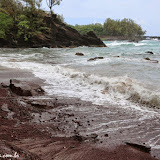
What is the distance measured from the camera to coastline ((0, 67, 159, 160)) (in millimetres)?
2471

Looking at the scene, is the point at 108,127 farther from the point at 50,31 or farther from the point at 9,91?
the point at 50,31

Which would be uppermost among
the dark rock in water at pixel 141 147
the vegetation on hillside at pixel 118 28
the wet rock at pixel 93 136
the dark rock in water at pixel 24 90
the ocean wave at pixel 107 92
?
the vegetation on hillside at pixel 118 28

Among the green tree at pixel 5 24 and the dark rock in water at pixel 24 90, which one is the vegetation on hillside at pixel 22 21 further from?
the dark rock in water at pixel 24 90

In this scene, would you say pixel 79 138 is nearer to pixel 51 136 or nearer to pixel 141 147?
pixel 51 136

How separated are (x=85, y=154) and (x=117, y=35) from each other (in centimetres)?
12749

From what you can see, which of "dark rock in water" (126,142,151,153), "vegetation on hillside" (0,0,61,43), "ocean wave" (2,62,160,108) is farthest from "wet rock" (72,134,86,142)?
"vegetation on hillside" (0,0,61,43)

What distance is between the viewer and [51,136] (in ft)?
9.71

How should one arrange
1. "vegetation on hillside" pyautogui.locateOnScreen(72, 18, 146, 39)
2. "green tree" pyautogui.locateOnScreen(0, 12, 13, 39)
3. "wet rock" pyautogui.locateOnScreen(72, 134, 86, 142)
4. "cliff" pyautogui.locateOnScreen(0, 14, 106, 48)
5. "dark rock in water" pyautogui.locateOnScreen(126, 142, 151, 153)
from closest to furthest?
"dark rock in water" pyautogui.locateOnScreen(126, 142, 151, 153)
"wet rock" pyautogui.locateOnScreen(72, 134, 86, 142)
"green tree" pyautogui.locateOnScreen(0, 12, 13, 39)
"cliff" pyautogui.locateOnScreen(0, 14, 106, 48)
"vegetation on hillside" pyautogui.locateOnScreen(72, 18, 146, 39)

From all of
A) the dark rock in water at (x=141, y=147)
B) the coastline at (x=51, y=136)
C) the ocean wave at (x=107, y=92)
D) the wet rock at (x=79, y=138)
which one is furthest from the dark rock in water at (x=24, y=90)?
the dark rock in water at (x=141, y=147)

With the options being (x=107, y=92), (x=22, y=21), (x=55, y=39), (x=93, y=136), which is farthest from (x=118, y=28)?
(x=93, y=136)

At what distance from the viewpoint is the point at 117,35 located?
12369 centimetres

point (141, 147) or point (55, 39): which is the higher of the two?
point (55, 39)

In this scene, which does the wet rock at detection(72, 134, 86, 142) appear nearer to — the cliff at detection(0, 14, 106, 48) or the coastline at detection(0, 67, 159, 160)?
the coastline at detection(0, 67, 159, 160)

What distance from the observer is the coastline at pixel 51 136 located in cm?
247
